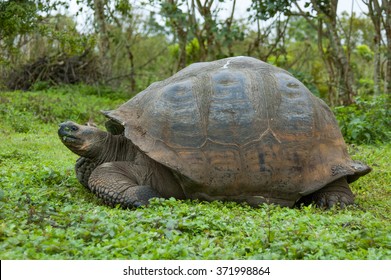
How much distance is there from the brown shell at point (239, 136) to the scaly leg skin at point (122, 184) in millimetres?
301

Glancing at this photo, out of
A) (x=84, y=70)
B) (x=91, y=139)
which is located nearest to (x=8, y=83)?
(x=84, y=70)

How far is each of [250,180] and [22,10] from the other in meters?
4.93

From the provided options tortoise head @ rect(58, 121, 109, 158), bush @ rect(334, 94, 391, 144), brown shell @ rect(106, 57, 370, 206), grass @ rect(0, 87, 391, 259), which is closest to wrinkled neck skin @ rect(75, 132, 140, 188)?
tortoise head @ rect(58, 121, 109, 158)

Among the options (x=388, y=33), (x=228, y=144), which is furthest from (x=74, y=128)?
(x=388, y=33)

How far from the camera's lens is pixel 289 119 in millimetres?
5027

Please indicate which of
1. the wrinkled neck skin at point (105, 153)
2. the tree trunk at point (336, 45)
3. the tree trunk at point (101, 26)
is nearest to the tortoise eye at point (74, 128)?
the wrinkled neck skin at point (105, 153)

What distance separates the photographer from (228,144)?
4.90m

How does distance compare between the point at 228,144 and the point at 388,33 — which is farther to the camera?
the point at 388,33

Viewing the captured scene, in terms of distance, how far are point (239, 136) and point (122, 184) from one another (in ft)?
3.19

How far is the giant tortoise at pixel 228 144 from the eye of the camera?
16.1ft

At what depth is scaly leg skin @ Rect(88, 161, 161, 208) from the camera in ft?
16.1

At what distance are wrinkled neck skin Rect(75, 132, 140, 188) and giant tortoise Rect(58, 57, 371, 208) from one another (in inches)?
6.4

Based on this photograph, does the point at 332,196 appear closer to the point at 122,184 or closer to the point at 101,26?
the point at 122,184

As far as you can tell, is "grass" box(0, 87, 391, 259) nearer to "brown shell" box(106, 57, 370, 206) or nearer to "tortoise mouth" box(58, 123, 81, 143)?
"brown shell" box(106, 57, 370, 206)
